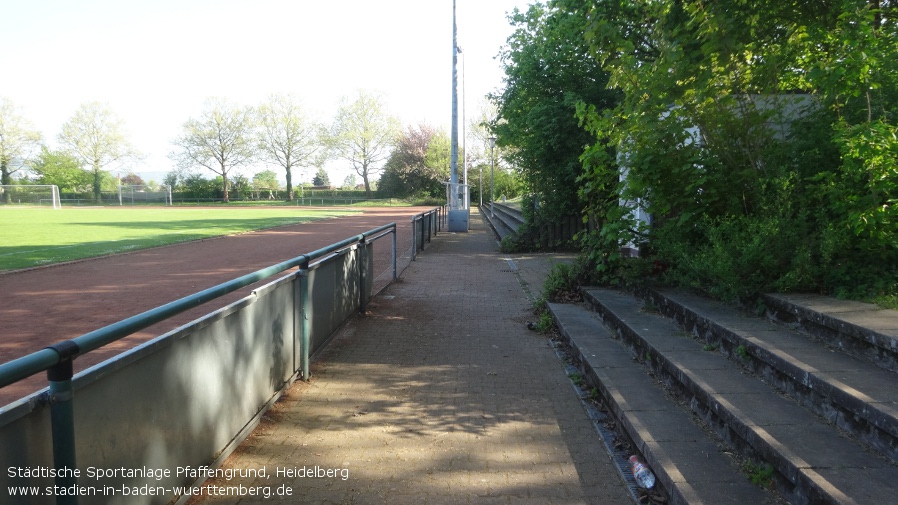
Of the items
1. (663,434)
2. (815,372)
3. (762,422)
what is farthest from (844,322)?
(663,434)

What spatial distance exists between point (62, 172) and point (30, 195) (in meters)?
23.8

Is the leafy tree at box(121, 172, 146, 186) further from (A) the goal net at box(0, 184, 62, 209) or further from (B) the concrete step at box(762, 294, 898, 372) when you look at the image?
(B) the concrete step at box(762, 294, 898, 372)

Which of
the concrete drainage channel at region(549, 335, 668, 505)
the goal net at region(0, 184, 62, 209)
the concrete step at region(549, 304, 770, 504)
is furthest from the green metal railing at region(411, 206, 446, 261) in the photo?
the goal net at region(0, 184, 62, 209)

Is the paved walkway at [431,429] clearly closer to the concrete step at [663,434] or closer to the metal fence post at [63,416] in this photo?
the concrete step at [663,434]

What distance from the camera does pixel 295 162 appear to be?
79312 mm

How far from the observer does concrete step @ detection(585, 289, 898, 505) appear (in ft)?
9.34

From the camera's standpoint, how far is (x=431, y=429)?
14.5 ft

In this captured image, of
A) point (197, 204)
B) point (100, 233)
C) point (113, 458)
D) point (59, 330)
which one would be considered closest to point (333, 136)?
point (197, 204)

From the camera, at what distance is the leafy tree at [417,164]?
6981 centimetres

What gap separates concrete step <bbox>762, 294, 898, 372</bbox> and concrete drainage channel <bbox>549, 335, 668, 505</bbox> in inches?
63.3

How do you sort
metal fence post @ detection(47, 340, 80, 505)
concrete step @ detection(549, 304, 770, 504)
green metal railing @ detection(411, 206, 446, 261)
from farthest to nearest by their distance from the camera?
green metal railing @ detection(411, 206, 446, 261), concrete step @ detection(549, 304, 770, 504), metal fence post @ detection(47, 340, 80, 505)

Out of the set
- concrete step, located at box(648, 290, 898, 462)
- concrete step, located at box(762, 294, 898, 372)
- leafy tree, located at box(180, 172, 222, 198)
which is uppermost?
leafy tree, located at box(180, 172, 222, 198)

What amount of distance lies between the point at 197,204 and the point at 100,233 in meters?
54.4

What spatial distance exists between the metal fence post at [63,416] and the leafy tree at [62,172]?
87706 mm
